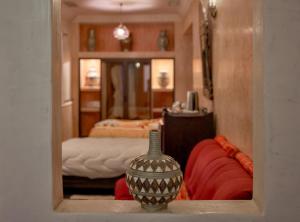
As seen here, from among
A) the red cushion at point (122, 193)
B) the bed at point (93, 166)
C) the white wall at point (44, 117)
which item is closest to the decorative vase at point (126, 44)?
the bed at point (93, 166)

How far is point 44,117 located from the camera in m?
1.51

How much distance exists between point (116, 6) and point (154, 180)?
651cm

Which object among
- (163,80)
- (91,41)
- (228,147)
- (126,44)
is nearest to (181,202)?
(228,147)

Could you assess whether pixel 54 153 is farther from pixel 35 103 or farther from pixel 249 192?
pixel 249 192

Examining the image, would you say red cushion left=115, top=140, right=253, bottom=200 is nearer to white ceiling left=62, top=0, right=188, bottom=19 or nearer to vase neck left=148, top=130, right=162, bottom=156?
vase neck left=148, top=130, right=162, bottom=156

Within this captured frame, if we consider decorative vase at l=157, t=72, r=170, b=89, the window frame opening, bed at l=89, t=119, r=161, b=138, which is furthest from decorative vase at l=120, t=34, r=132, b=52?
the window frame opening

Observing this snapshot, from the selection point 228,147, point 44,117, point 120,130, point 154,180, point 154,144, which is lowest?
point 120,130

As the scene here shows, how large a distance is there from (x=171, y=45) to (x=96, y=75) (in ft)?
5.75

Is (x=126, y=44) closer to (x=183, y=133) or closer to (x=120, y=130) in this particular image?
(x=120, y=130)

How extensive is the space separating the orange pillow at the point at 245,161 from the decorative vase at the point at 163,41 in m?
5.87

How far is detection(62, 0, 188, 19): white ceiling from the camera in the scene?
704cm

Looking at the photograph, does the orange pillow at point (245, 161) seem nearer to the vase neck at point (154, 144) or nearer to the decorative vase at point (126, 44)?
the vase neck at point (154, 144)

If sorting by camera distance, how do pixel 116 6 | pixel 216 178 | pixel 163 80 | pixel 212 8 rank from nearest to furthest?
pixel 216 178 → pixel 212 8 → pixel 116 6 → pixel 163 80

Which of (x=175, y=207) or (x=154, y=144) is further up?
(x=154, y=144)
